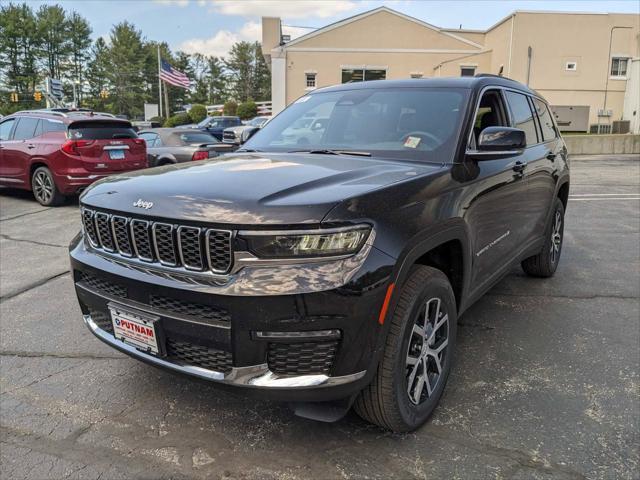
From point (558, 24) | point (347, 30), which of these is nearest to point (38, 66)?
point (347, 30)

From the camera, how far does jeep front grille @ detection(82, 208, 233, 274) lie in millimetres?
2242

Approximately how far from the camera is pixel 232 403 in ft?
9.82

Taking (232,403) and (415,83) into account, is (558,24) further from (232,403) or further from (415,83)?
(232,403)

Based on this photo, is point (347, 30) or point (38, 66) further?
point (38, 66)

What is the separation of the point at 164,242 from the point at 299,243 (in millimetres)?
661

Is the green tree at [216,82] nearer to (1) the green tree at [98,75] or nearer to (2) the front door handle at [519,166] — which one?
(1) the green tree at [98,75]

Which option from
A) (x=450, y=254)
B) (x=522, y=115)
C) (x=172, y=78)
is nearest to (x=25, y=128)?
(x=522, y=115)

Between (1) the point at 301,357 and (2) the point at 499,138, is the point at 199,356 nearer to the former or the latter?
(1) the point at 301,357

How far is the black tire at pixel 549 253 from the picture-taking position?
5145mm

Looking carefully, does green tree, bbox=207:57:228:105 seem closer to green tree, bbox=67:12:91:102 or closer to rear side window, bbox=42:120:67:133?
green tree, bbox=67:12:91:102

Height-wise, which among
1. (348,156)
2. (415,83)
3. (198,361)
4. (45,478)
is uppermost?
(415,83)

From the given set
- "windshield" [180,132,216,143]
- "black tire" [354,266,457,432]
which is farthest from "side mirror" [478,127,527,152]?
"windshield" [180,132,216,143]

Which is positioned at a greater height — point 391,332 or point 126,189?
point 126,189

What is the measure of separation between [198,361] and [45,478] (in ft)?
2.83
